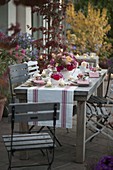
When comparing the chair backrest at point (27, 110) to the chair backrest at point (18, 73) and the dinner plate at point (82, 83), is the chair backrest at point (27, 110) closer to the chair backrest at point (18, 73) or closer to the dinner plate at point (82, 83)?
the dinner plate at point (82, 83)

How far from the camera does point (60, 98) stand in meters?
4.40

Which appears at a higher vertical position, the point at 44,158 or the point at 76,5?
the point at 76,5

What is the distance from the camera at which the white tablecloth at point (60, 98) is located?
438cm

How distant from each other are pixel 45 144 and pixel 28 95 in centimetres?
85

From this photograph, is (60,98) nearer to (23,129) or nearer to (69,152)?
(23,129)

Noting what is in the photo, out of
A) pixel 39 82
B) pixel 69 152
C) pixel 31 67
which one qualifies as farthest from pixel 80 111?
pixel 31 67

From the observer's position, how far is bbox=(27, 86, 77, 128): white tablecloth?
14.4ft

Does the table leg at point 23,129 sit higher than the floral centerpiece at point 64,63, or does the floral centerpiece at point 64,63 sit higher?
the floral centerpiece at point 64,63

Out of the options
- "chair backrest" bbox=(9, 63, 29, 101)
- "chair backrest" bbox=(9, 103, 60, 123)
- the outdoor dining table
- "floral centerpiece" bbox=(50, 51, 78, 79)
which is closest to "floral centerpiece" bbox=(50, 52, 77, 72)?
"floral centerpiece" bbox=(50, 51, 78, 79)

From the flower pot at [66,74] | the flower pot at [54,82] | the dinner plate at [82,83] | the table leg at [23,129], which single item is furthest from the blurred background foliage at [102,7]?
the table leg at [23,129]

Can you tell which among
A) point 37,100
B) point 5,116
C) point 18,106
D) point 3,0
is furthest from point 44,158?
point 3,0

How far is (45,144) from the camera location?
375cm

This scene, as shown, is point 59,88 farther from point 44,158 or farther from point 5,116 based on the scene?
point 5,116

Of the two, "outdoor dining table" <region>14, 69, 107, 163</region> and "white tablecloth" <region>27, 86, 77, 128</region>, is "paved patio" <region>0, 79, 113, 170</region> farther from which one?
"white tablecloth" <region>27, 86, 77, 128</region>
